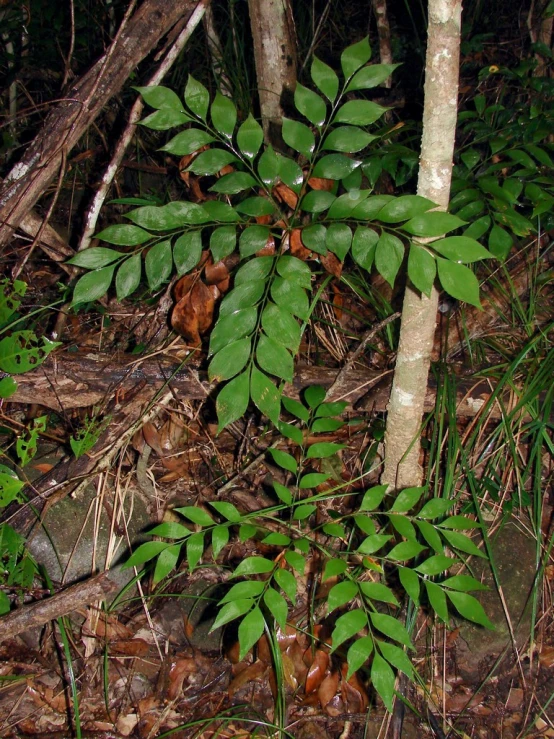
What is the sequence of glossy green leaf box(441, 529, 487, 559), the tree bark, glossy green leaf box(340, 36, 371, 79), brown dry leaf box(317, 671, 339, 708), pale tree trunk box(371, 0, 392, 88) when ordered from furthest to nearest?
pale tree trunk box(371, 0, 392, 88) < brown dry leaf box(317, 671, 339, 708) < the tree bark < glossy green leaf box(441, 529, 487, 559) < glossy green leaf box(340, 36, 371, 79)

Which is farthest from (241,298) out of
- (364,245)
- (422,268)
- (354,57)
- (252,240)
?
(354,57)

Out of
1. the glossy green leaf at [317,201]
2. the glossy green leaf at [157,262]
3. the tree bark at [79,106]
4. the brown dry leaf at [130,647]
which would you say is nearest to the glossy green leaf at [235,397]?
the glossy green leaf at [157,262]

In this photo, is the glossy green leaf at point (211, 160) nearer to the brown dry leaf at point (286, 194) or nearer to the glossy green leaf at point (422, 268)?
the brown dry leaf at point (286, 194)

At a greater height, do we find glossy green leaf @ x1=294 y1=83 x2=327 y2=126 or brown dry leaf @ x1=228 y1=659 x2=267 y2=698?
glossy green leaf @ x1=294 y1=83 x2=327 y2=126

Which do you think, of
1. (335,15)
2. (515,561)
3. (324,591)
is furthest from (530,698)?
(335,15)

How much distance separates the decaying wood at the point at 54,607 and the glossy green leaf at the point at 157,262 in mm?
788

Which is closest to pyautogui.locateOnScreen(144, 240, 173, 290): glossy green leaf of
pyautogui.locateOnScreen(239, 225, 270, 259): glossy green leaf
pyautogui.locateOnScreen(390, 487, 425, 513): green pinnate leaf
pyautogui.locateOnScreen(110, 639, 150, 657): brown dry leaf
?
pyautogui.locateOnScreen(239, 225, 270, 259): glossy green leaf

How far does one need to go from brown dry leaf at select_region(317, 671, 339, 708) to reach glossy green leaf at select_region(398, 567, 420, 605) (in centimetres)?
53

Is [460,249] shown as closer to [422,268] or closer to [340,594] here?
[422,268]

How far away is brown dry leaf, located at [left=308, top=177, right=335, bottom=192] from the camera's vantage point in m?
1.58

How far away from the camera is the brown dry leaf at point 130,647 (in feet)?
5.84

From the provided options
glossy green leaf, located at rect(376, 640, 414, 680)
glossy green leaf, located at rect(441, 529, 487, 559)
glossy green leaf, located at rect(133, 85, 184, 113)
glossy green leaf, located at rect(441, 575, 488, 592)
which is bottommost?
glossy green leaf, located at rect(376, 640, 414, 680)

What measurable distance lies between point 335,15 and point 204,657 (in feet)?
10.6

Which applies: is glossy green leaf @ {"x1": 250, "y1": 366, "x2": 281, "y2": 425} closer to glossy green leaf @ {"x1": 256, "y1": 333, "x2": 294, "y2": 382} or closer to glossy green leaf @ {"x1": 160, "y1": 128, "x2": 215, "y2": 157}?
A: glossy green leaf @ {"x1": 256, "y1": 333, "x2": 294, "y2": 382}
